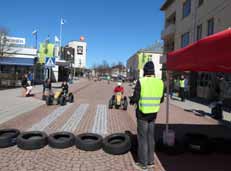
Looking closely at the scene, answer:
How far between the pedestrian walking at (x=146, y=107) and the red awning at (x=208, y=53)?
2.85 feet

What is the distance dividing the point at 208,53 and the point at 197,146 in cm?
263

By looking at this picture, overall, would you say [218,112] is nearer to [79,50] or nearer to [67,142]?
[67,142]

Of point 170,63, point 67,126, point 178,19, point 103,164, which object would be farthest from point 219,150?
point 178,19

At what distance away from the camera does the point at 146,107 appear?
5.38 metres

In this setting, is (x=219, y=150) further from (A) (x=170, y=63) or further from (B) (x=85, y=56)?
(B) (x=85, y=56)

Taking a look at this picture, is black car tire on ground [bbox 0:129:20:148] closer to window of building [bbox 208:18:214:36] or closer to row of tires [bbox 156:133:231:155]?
row of tires [bbox 156:133:231:155]

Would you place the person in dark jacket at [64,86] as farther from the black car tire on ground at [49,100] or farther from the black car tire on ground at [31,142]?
the black car tire on ground at [31,142]

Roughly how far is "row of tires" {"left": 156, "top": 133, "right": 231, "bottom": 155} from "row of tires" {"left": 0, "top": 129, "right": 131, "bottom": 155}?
0.91m

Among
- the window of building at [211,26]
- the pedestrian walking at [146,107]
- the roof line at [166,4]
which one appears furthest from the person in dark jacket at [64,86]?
the roof line at [166,4]

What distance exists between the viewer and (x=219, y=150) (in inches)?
266

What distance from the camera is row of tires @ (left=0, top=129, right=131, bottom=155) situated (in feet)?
20.6

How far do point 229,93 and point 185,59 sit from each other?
14.0 meters

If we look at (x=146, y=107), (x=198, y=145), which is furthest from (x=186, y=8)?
(x=146, y=107)

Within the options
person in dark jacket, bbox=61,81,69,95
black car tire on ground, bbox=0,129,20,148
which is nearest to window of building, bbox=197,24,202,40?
person in dark jacket, bbox=61,81,69,95
